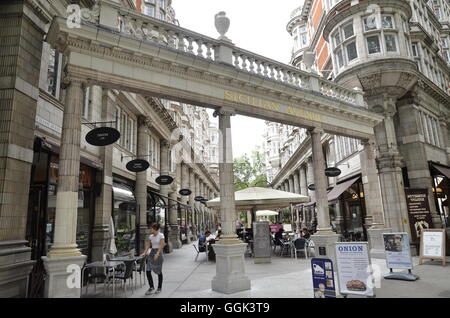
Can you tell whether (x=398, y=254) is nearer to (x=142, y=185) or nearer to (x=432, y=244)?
(x=432, y=244)

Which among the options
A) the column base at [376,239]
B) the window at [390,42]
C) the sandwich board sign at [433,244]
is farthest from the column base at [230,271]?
the window at [390,42]

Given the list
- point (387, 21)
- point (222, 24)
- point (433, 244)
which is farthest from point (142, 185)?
point (387, 21)

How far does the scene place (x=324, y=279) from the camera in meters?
5.59

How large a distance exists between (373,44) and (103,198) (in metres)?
15.8

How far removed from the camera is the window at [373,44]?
16266mm

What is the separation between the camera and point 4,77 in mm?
7117

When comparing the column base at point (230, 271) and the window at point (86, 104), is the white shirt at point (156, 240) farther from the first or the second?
the window at point (86, 104)

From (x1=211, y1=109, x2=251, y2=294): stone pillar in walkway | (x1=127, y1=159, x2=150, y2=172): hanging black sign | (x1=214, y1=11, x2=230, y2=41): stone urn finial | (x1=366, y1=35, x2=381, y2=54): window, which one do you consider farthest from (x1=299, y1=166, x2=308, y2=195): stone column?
(x1=214, y1=11, x2=230, y2=41): stone urn finial

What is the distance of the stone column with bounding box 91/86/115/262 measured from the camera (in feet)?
35.6

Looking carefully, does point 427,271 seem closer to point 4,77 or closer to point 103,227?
point 103,227

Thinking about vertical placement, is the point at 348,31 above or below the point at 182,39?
above

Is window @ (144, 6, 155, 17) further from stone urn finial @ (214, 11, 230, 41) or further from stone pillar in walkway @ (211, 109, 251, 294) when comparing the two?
stone pillar in walkway @ (211, 109, 251, 294)

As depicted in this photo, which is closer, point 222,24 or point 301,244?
point 222,24

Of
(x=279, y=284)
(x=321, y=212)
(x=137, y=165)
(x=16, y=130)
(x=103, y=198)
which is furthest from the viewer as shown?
(x=137, y=165)
